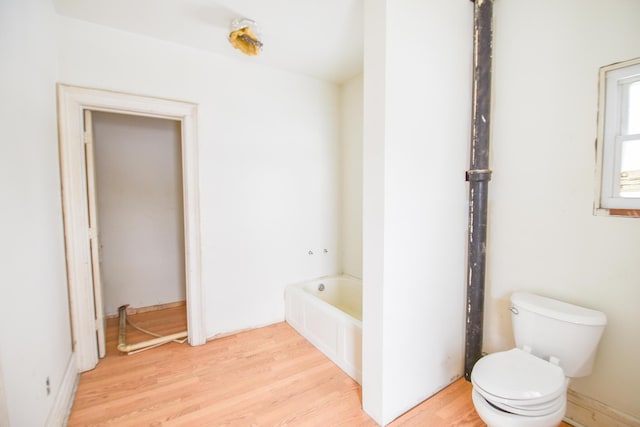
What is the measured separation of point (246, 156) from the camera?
8.01ft

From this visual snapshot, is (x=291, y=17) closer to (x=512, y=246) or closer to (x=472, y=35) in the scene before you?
(x=472, y=35)

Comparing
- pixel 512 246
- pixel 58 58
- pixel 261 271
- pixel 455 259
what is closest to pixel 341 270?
pixel 261 271

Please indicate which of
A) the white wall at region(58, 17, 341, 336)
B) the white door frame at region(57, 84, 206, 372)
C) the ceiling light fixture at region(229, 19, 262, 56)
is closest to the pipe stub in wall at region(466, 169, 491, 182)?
the white wall at region(58, 17, 341, 336)

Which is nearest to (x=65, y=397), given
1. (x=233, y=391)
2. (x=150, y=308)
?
(x=233, y=391)

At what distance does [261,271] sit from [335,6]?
7.16 ft

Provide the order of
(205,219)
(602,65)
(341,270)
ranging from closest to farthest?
(602,65) < (205,219) < (341,270)

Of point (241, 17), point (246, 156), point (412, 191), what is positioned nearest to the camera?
point (412, 191)

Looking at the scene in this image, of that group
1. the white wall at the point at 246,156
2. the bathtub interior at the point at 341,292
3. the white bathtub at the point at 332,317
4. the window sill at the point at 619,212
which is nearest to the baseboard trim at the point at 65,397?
the white wall at the point at 246,156

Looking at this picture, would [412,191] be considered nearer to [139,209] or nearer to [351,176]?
[351,176]

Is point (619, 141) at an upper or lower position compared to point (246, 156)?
lower

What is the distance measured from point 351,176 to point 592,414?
7.73 feet

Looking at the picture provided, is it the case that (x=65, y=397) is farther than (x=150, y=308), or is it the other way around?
(x=150, y=308)

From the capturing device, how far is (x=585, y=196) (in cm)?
139

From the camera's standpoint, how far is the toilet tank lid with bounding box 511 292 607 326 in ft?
4.15
